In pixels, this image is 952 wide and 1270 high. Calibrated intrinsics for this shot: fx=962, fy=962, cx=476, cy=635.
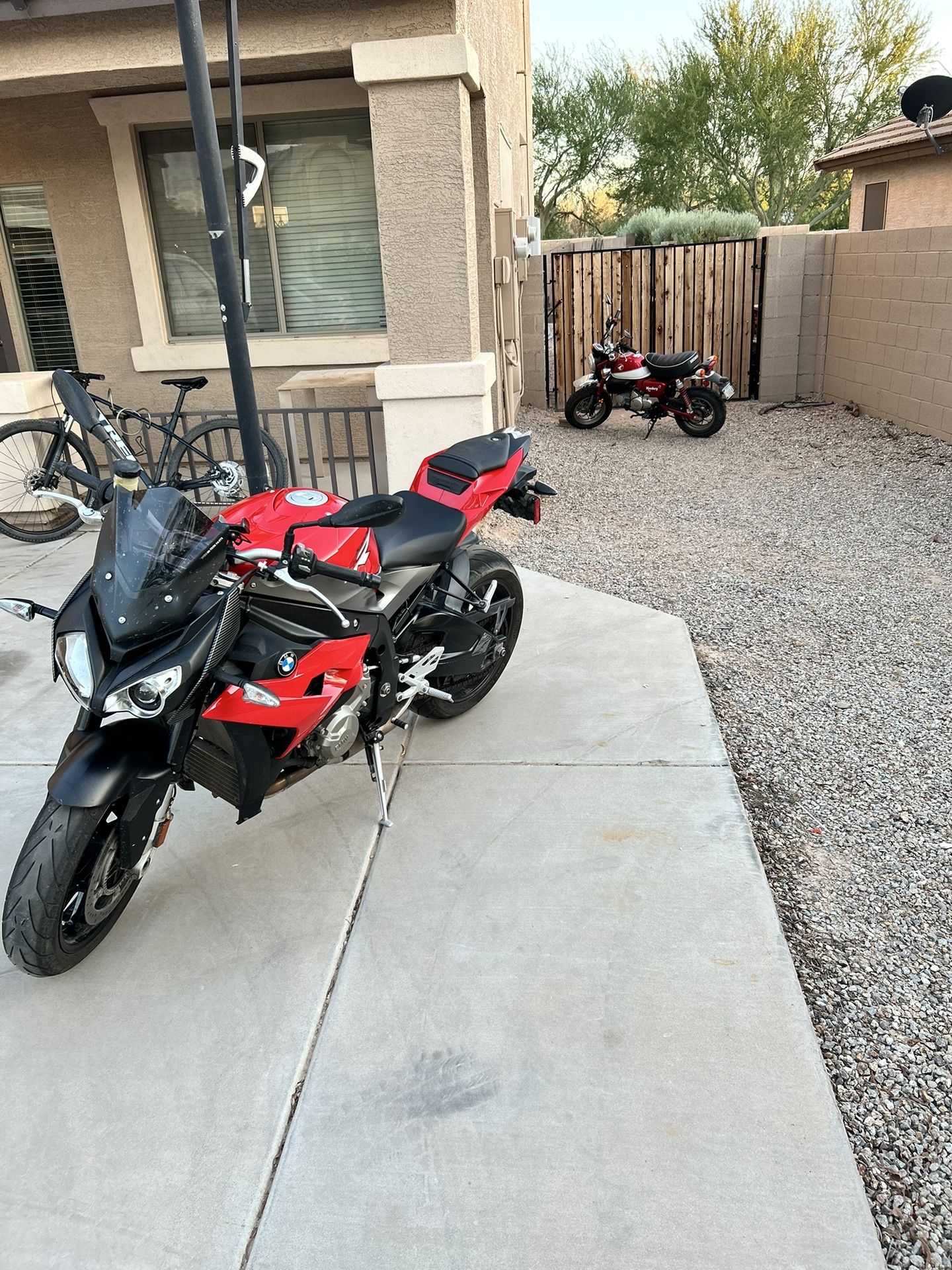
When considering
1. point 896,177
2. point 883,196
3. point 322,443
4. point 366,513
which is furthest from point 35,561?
point 883,196

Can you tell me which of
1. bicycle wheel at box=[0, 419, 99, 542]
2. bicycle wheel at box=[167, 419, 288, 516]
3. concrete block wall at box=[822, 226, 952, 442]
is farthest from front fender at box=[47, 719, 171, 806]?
concrete block wall at box=[822, 226, 952, 442]

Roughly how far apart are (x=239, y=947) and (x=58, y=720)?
1.71 meters

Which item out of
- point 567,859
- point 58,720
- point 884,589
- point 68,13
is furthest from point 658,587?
point 68,13

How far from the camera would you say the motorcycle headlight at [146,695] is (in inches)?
86.8

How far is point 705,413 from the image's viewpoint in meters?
10.0

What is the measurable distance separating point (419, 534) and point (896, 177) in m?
15.7

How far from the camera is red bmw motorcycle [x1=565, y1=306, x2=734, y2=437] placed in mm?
9898

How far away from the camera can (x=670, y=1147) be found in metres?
2.00

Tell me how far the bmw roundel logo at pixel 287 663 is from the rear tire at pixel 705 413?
8.20m

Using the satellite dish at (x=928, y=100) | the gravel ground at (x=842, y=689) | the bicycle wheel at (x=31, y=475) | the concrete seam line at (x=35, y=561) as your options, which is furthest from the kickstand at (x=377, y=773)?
the satellite dish at (x=928, y=100)

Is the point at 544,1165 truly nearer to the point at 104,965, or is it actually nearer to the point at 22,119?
the point at 104,965

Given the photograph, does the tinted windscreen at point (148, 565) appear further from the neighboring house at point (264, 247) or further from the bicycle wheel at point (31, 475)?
the bicycle wheel at point (31, 475)

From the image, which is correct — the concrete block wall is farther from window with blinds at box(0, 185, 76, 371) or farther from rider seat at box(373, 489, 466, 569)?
window with blinds at box(0, 185, 76, 371)

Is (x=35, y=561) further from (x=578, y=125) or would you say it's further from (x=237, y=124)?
(x=578, y=125)
